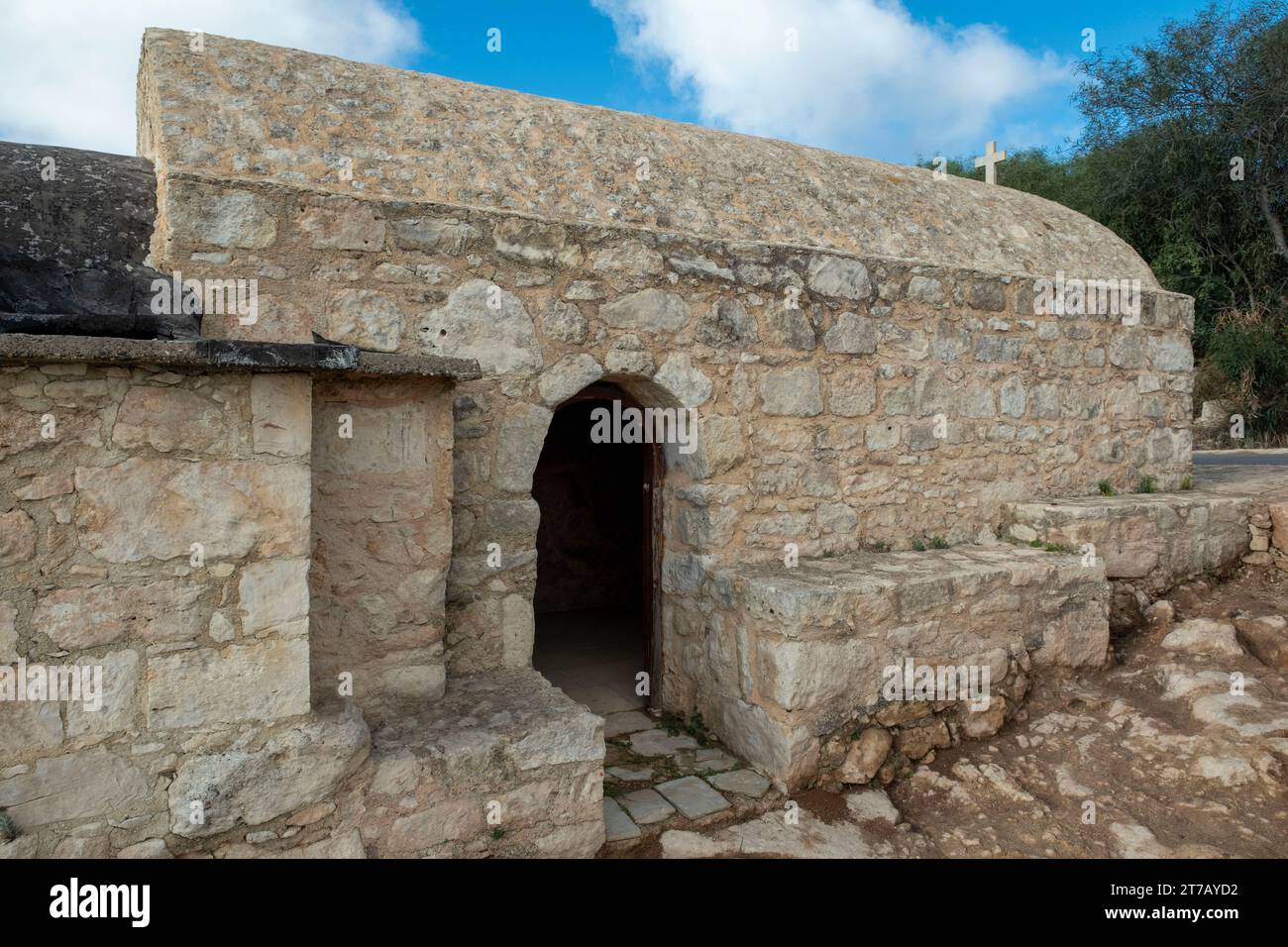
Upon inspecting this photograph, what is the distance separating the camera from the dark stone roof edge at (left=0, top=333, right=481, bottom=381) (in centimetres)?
205

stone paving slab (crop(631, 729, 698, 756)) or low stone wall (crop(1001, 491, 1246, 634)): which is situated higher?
low stone wall (crop(1001, 491, 1246, 634))

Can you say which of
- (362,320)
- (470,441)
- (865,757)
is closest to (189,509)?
(362,320)

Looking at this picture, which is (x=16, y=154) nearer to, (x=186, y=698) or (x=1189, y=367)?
(x=186, y=698)

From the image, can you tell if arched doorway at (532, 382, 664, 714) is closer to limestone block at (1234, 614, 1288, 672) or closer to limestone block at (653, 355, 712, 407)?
limestone block at (653, 355, 712, 407)

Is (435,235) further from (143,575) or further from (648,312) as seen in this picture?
(143,575)

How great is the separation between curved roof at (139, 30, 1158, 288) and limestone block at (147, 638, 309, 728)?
176 cm

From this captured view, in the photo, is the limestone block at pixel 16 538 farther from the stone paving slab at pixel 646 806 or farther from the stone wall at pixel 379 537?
the stone paving slab at pixel 646 806

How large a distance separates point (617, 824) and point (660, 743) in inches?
33.1

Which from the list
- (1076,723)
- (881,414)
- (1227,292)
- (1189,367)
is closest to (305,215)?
(881,414)

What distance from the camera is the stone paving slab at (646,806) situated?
10.8 ft

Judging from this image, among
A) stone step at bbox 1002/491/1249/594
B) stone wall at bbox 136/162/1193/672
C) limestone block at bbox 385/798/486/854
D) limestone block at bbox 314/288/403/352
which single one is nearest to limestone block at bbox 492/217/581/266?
stone wall at bbox 136/162/1193/672

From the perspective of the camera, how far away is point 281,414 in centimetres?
241

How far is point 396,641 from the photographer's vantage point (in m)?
3.03

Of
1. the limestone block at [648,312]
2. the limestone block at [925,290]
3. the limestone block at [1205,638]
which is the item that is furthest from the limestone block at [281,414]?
the limestone block at [1205,638]
